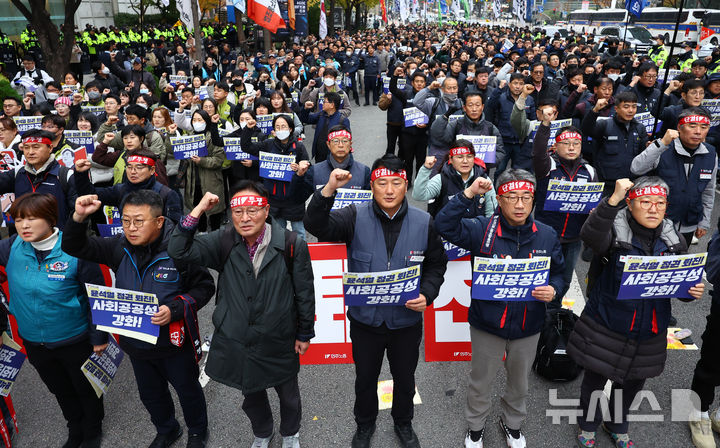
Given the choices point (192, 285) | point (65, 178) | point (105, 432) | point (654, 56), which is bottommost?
point (105, 432)

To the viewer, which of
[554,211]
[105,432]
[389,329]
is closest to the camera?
[389,329]

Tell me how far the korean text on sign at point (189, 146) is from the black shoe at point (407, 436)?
4.50 m

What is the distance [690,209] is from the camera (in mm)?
4738

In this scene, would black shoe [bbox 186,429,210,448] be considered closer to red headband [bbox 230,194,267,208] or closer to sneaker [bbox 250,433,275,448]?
sneaker [bbox 250,433,275,448]

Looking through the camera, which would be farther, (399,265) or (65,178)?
(65,178)

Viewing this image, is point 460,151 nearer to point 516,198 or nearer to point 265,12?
point 516,198

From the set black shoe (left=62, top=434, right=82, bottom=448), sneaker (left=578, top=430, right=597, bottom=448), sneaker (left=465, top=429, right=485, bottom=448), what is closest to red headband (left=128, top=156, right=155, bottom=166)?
black shoe (left=62, top=434, right=82, bottom=448)

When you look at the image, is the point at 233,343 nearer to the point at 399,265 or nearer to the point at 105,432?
the point at 399,265

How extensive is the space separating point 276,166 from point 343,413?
9.29 ft

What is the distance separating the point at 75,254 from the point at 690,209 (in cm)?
527

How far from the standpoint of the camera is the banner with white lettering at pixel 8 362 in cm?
339

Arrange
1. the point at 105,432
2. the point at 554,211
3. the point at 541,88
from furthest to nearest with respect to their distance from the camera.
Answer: the point at 541,88
the point at 554,211
the point at 105,432

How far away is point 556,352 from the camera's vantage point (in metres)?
4.11

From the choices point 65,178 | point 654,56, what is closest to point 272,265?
point 65,178
